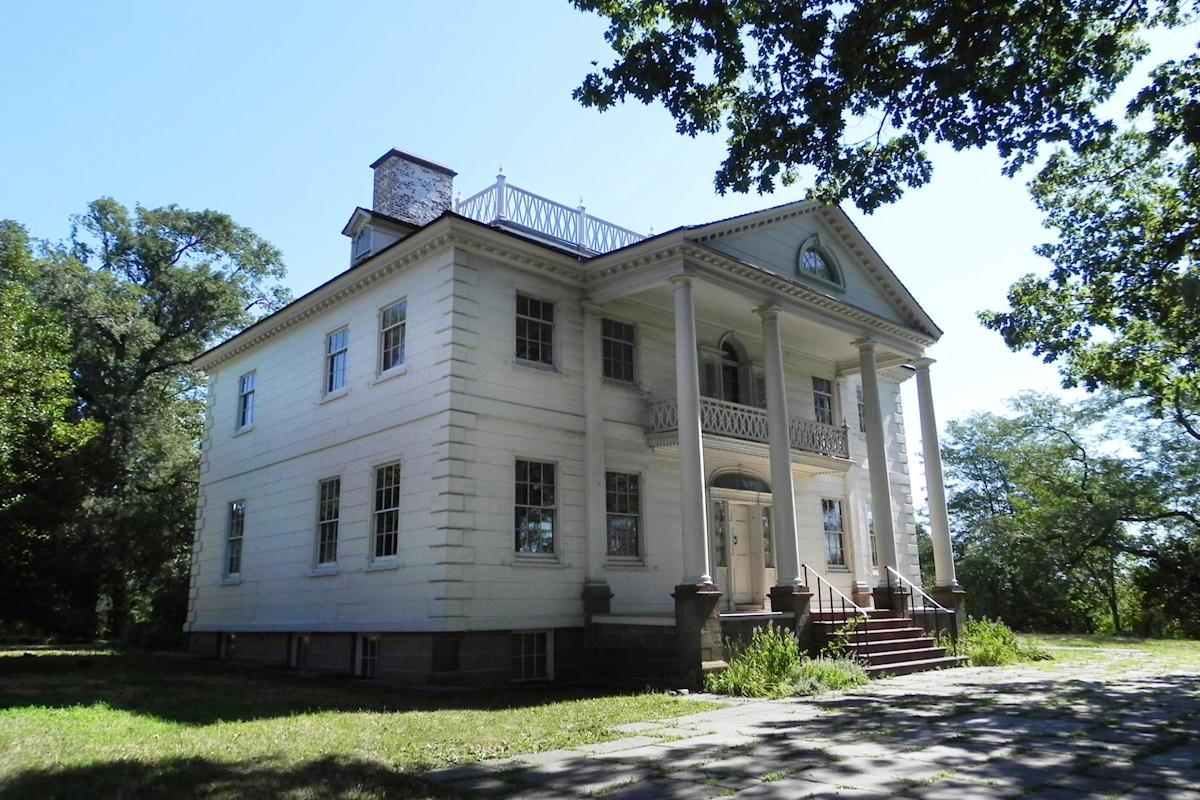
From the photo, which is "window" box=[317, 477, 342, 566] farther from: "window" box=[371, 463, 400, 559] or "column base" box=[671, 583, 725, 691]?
"column base" box=[671, 583, 725, 691]

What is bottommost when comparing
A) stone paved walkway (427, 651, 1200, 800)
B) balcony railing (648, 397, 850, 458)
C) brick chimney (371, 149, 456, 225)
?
stone paved walkway (427, 651, 1200, 800)

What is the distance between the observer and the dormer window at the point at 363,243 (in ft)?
61.8

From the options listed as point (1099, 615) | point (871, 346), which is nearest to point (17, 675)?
point (871, 346)

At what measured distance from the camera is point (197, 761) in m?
6.88

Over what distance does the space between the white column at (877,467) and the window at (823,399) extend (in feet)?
8.61

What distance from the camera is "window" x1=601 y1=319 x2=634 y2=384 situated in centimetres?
1673

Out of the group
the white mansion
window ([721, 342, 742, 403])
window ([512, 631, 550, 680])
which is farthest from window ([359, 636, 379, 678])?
window ([721, 342, 742, 403])

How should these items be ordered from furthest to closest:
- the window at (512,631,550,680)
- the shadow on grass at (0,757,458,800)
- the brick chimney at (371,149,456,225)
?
the brick chimney at (371,149,456,225) < the window at (512,631,550,680) < the shadow on grass at (0,757,458,800)

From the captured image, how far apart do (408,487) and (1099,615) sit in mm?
33835

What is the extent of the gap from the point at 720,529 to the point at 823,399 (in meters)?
5.61

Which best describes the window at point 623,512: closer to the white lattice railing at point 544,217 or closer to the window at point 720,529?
the window at point 720,529

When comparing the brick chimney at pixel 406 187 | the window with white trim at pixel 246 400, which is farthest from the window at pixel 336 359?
the window with white trim at pixel 246 400

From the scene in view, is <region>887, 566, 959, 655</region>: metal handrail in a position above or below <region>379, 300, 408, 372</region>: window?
below

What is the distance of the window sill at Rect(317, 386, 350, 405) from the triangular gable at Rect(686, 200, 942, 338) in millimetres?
7753
